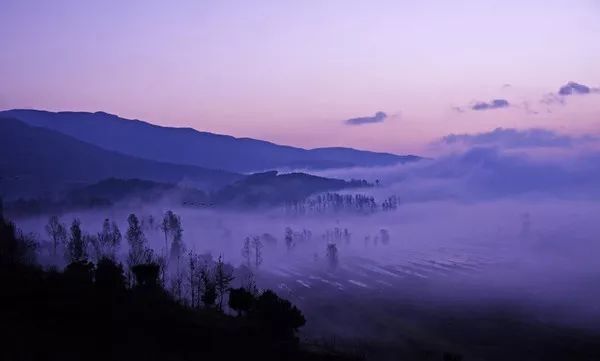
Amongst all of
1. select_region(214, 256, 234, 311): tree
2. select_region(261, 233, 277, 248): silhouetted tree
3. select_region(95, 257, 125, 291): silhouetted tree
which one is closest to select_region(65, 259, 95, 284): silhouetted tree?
select_region(95, 257, 125, 291): silhouetted tree

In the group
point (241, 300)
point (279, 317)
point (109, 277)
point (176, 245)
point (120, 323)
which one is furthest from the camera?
point (176, 245)

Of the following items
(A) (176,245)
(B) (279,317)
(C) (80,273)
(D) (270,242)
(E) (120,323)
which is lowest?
(D) (270,242)

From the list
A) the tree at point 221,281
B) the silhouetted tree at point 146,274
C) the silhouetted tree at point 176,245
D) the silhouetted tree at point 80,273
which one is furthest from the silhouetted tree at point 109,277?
the silhouetted tree at point 176,245

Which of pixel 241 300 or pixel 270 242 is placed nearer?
pixel 241 300

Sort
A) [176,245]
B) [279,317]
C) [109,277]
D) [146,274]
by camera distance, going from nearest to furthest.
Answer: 1. [279,317]
2. [109,277]
3. [146,274]
4. [176,245]

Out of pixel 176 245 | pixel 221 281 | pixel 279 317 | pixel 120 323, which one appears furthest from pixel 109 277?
pixel 176 245

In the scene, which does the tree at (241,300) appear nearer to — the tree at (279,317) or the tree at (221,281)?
the tree at (279,317)

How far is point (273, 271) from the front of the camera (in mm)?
106250

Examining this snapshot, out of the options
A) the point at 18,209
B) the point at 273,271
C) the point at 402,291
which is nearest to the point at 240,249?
the point at 273,271

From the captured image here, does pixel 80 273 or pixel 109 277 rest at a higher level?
pixel 80 273

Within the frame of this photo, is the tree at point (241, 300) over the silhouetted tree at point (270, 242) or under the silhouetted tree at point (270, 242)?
over

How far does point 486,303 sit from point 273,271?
41.9 meters

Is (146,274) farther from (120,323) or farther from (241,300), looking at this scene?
(120,323)

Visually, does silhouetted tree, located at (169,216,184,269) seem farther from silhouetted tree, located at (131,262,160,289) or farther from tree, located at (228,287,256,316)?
tree, located at (228,287,256,316)
